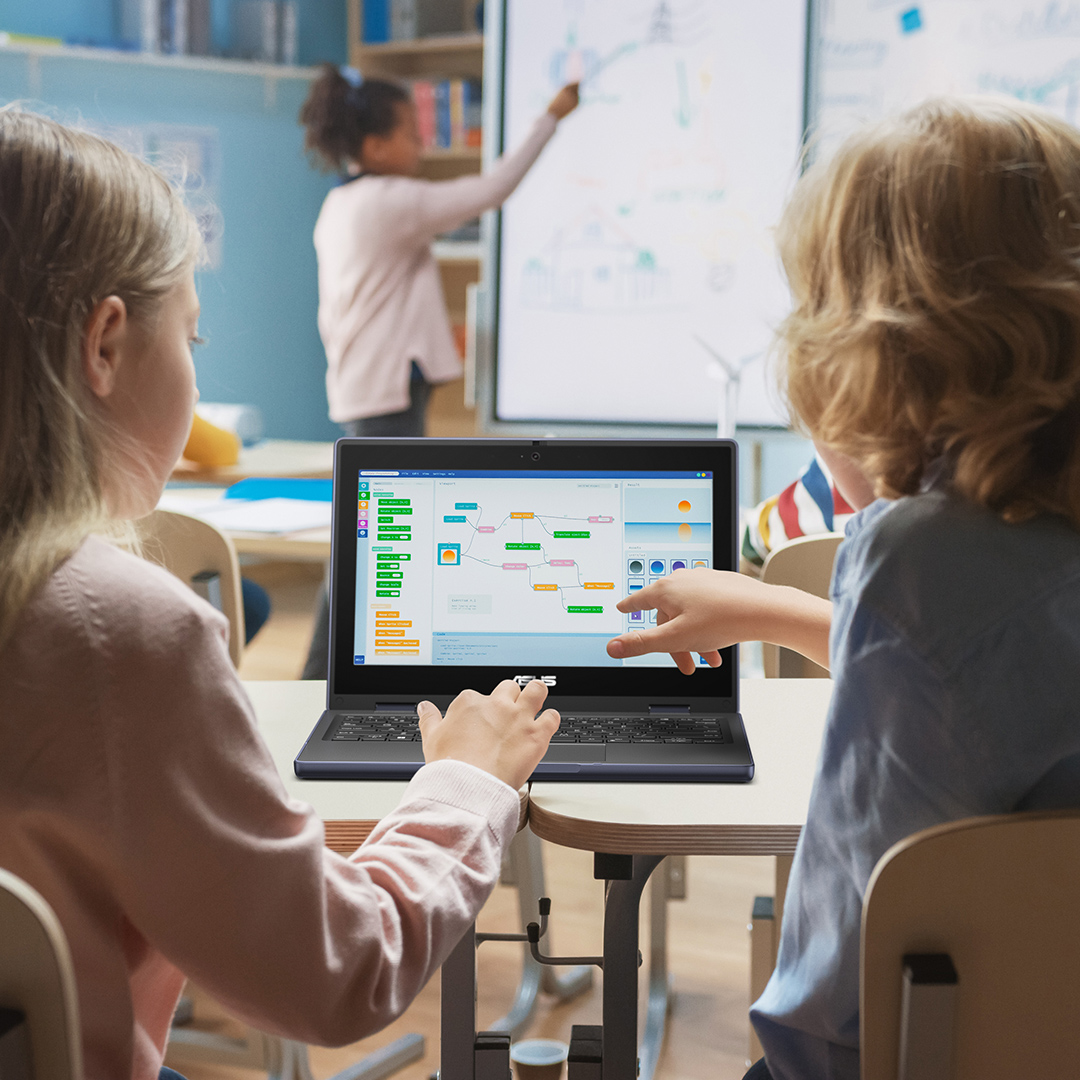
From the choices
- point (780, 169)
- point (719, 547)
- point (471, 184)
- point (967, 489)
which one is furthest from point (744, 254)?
point (967, 489)

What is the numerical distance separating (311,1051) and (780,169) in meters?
2.24

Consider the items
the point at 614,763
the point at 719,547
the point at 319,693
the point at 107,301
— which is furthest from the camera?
the point at 319,693

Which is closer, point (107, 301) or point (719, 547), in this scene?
point (107, 301)

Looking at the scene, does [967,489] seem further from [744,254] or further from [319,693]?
[744,254]

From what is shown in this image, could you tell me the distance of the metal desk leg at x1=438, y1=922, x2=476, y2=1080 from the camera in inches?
44.8

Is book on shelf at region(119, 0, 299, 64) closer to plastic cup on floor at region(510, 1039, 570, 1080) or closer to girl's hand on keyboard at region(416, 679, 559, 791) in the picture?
plastic cup on floor at region(510, 1039, 570, 1080)

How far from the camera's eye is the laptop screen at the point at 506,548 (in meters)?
1.16

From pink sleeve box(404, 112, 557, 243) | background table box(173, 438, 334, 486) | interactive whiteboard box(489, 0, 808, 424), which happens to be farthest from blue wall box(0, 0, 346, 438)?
interactive whiteboard box(489, 0, 808, 424)

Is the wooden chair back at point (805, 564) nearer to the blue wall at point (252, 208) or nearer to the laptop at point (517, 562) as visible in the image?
the laptop at point (517, 562)

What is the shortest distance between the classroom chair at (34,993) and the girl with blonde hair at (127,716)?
1.9 inches

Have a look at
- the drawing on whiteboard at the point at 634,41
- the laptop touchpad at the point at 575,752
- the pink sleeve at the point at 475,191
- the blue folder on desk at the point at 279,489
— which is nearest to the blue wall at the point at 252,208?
the pink sleeve at the point at 475,191

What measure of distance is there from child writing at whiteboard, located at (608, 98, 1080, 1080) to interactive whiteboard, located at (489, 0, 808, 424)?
226 centimetres

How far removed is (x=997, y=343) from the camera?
2.32 feet

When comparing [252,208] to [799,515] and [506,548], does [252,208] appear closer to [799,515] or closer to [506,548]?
[799,515]
